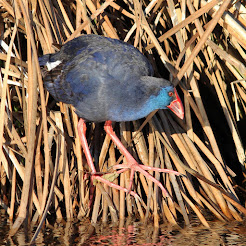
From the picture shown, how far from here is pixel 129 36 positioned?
3459 mm

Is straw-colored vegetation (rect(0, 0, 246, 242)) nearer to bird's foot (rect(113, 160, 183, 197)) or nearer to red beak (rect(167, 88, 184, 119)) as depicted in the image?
bird's foot (rect(113, 160, 183, 197))

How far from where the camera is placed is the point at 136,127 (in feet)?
11.5

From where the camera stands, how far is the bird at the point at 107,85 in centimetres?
303

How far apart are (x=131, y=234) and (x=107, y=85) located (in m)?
1.02

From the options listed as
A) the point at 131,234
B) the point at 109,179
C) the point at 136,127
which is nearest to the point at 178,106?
the point at 136,127

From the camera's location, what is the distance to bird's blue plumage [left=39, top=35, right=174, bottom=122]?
9.92 ft

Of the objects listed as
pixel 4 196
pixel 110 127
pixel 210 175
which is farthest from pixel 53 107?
pixel 210 175

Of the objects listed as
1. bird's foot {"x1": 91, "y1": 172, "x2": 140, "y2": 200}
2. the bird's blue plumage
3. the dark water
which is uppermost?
the bird's blue plumage

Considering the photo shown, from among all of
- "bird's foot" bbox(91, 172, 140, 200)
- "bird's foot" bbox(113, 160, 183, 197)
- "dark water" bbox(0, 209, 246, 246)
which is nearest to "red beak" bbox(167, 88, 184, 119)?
"bird's foot" bbox(113, 160, 183, 197)

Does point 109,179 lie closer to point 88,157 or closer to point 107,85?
point 88,157

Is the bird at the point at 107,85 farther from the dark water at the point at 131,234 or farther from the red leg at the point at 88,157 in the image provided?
the dark water at the point at 131,234

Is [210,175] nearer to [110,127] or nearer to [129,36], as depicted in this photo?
[110,127]

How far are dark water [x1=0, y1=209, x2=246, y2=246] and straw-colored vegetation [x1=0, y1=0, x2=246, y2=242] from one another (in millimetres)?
83

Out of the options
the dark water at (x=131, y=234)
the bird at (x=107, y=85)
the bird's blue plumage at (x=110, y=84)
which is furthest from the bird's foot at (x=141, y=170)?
the bird's blue plumage at (x=110, y=84)
